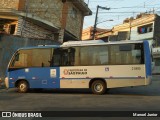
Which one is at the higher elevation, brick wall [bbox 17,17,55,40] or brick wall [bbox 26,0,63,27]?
brick wall [bbox 26,0,63,27]

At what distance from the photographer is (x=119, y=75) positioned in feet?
56.6

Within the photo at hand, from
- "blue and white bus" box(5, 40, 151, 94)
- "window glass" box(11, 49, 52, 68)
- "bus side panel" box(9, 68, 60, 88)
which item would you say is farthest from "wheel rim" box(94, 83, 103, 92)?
"window glass" box(11, 49, 52, 68)

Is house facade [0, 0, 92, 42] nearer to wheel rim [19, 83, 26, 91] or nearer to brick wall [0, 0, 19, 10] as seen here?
brick wall [0, 0, 19, 10]

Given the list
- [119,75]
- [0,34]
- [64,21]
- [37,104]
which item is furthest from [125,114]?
[64,21]

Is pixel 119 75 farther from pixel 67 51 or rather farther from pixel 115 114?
pixel 115 114

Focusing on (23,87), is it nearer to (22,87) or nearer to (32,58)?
(22,87)

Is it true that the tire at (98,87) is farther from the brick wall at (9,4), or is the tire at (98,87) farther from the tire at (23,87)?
the brick wall at (9,4)

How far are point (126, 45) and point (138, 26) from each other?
131 ft

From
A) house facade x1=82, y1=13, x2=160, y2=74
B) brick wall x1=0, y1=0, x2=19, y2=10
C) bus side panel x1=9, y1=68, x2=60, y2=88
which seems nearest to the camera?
bus side panel x1=9, y1=68, x2=60, y2=88

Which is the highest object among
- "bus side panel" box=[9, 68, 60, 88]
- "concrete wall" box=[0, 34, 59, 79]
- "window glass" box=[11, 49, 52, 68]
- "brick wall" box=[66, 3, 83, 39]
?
"brick wall" box=[66, 3, 83, 39]

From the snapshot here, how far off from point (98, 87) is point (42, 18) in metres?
14.2

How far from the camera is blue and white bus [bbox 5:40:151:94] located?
17047mm

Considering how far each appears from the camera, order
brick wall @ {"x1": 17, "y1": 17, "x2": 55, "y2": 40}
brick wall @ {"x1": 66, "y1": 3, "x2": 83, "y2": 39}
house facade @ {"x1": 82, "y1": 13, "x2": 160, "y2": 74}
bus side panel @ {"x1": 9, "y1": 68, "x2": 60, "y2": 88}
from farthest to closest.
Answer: house facade @ {"x1": 82, "y1": 13, "x2": 160, "y2": 74} < brick wall @ {"x1": 66, "y1": 3, "x2": 83, "y2": 39} < brick wall @ {"x1": 17, "y1": 17, "x2": 55, "y2": 40} < bus side panel @ {"x1": 9, "y1": 68, "x2": 60, "y2": 88}

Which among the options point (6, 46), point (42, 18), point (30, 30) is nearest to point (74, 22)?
point (42, 18)
